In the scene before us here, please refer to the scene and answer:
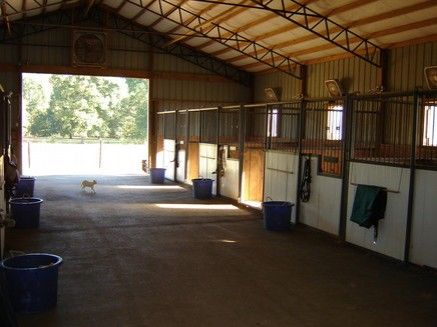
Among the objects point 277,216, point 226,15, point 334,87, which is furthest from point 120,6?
point 277,216

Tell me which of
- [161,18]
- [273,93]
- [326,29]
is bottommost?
[273,93]

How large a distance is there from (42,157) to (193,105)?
7015 millimetres

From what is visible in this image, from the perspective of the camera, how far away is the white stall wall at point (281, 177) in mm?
6980

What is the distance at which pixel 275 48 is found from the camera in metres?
12.7

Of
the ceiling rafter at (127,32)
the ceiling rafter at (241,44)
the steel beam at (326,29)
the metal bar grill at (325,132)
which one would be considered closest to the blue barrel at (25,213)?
the metal bar grill at (325,132)

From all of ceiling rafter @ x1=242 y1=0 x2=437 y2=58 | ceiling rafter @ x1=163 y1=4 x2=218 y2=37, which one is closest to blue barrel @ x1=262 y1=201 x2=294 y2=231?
ceiling rafter @ x1=242 y1=0 x2=437 y2=58

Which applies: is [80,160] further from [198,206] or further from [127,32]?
[198,206]

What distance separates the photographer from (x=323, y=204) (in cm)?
634

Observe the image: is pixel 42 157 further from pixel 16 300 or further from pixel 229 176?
pixel 16 300

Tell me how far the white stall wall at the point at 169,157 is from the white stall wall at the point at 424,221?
810 centimetres

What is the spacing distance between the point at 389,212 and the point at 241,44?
29.5 feet

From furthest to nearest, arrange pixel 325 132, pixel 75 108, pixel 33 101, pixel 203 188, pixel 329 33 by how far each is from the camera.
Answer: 1. pixel 75 108
2. pixel 33 101
3. pixel 325 132
4. pixel 329 33
5. pixel 203 188

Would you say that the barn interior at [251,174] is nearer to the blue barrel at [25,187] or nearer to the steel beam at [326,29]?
the steel beam at [326,29]

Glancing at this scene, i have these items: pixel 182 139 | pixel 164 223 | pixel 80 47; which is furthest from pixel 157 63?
pixel 164 223
